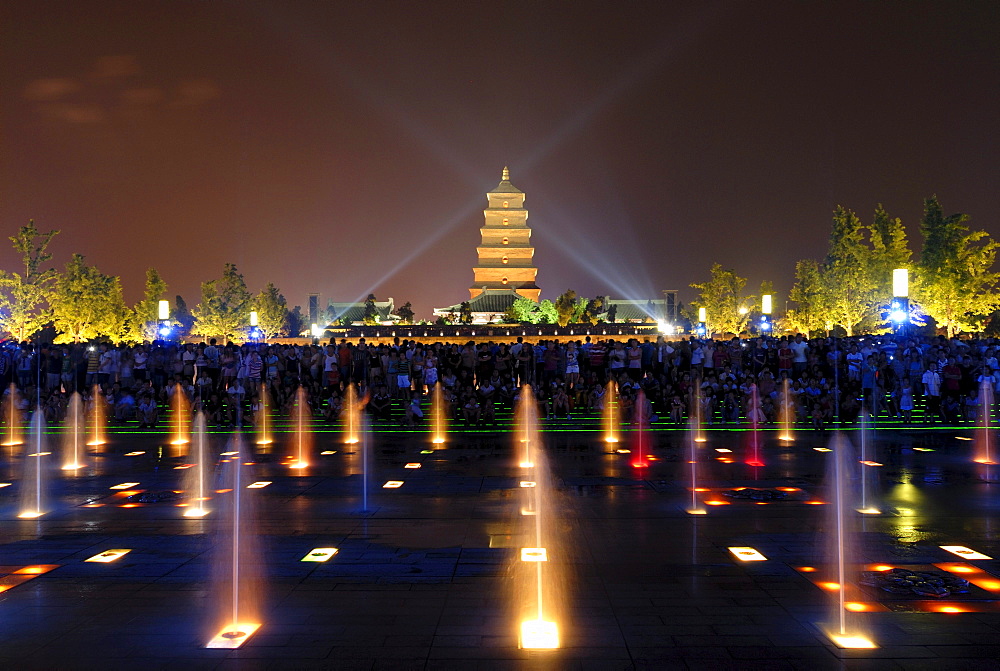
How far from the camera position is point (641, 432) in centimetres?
1642

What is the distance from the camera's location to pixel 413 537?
7.70 meters

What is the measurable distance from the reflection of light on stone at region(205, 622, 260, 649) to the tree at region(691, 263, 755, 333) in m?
66.9

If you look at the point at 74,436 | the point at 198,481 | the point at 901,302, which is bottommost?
the point at 198,481

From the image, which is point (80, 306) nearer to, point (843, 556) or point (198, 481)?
point (198, 481)

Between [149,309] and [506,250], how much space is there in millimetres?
38891

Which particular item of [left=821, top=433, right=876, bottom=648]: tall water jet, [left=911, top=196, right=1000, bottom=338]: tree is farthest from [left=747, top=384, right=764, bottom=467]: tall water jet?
[left=911, top=196, right=1000, bottom=338]: tree

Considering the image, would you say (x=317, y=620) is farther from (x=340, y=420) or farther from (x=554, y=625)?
(x=340, y=420)

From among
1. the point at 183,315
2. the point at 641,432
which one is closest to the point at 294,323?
the point at 183,315


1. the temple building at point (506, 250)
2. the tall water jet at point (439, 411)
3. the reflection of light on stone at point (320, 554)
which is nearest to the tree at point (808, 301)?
the temple building at point (506, 250)

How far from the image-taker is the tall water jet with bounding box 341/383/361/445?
55.6ft

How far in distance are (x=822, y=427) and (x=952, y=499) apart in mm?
7098

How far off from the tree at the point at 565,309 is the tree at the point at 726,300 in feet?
50.4

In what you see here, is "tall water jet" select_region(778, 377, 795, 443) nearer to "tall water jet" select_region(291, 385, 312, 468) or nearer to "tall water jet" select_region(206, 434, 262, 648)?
"tall water jet" select_region(291, 385, 312, 468)

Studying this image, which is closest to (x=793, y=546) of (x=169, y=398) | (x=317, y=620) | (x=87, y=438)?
(x=317, y=620)
